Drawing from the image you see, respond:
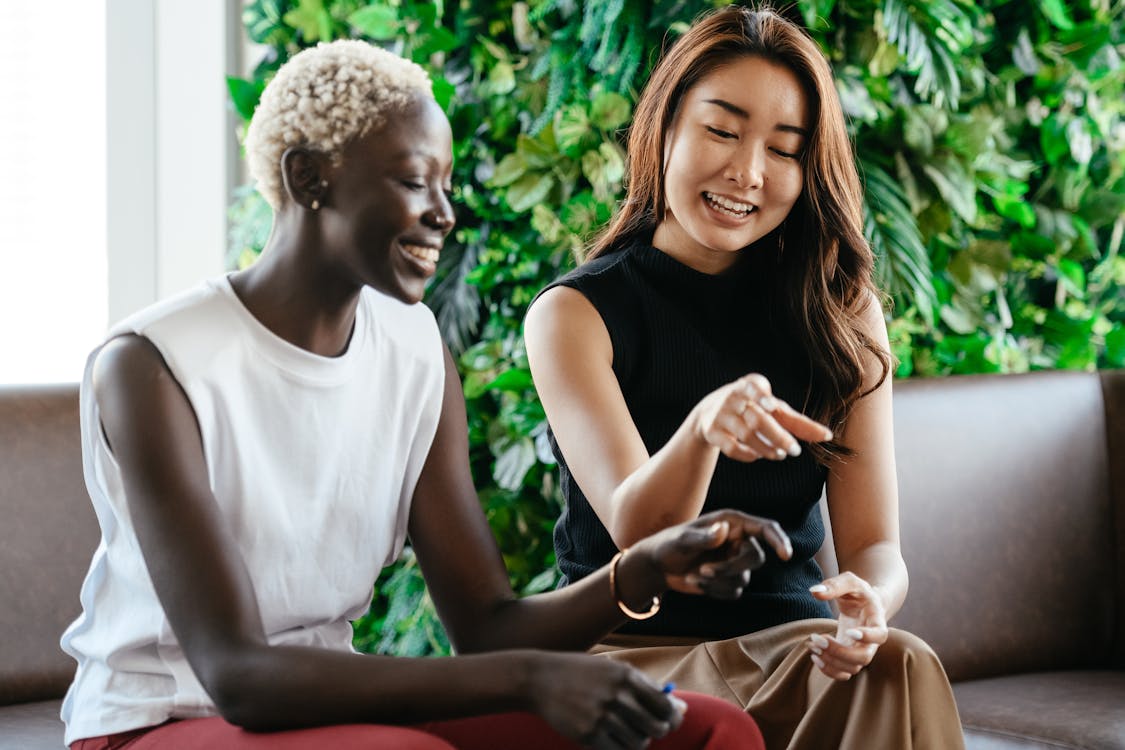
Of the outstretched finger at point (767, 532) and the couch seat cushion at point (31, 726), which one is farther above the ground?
the outstretched finger at point (767, 532)

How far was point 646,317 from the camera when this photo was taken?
1687 millimetres

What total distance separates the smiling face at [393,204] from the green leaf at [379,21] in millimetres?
1125

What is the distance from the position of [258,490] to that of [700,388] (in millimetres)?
639

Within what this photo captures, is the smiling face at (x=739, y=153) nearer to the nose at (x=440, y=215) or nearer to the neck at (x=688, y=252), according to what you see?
the neck at (x=688, y=252)

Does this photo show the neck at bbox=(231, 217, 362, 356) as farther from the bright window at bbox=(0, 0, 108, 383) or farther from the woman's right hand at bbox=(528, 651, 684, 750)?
the bright window at bbox=(0, 0, 108, 383)

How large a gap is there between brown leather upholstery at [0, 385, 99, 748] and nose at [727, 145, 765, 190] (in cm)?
90

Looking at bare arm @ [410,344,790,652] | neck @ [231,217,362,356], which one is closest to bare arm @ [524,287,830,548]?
bare arm @ [410,344,790,652]

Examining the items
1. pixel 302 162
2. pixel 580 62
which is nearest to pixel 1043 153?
pixel 580 62

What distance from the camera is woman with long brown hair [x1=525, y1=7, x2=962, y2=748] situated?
1551 millimetres

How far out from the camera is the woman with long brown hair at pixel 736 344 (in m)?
1.55

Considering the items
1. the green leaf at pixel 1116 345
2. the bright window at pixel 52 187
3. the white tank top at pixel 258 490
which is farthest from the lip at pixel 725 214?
the bright window at pixel 52 187

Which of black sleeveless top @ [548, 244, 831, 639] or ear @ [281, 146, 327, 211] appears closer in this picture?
ear @ [281, 146, 327, 211]

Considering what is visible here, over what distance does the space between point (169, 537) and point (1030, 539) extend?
145 centimetres

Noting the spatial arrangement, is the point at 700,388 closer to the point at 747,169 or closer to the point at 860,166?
the point at 747,169
